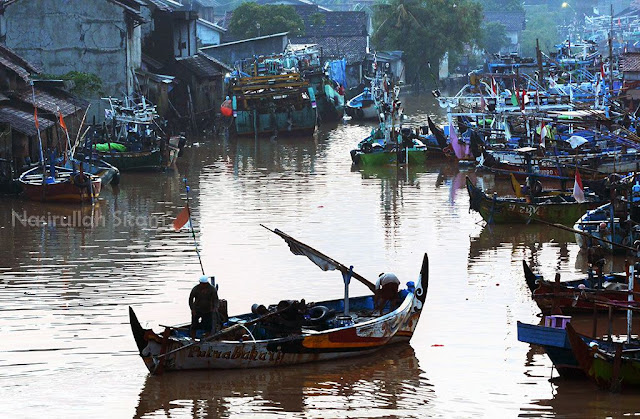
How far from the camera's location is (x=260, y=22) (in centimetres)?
7275

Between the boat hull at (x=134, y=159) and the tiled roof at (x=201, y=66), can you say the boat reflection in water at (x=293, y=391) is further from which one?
the tiled roof at (x=201, y=66)

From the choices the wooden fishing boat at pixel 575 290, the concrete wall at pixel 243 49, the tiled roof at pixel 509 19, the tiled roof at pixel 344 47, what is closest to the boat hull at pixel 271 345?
the wooden fishing boat at pixel 575 290

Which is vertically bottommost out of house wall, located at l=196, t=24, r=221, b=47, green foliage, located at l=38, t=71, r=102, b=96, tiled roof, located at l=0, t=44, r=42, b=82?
green foliage, located at l=38, t=71, r=102, b=96

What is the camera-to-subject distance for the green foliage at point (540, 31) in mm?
107938

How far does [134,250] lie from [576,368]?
12.6 m

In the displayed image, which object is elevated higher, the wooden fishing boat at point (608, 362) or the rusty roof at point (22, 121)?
the rusty roof at point (22, 121)

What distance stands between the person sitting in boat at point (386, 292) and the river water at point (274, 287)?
730mm

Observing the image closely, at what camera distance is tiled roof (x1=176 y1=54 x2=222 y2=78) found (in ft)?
178

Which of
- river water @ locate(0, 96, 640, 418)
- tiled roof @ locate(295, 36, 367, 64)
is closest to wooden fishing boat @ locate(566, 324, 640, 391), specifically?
river water @ locate(0, 96, 640, 418)

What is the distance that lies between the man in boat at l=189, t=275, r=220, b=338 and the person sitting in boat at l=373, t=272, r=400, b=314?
113 inches

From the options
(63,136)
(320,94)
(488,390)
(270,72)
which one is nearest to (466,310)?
(488,390)

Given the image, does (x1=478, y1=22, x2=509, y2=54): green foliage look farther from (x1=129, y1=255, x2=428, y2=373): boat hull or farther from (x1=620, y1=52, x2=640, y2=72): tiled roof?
(x1=129, y1=255, x2=428, y2=373): boat hull

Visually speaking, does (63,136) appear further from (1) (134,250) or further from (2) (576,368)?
(2) (576,368)

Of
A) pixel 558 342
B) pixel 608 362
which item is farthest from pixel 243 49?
pixel 608 362
